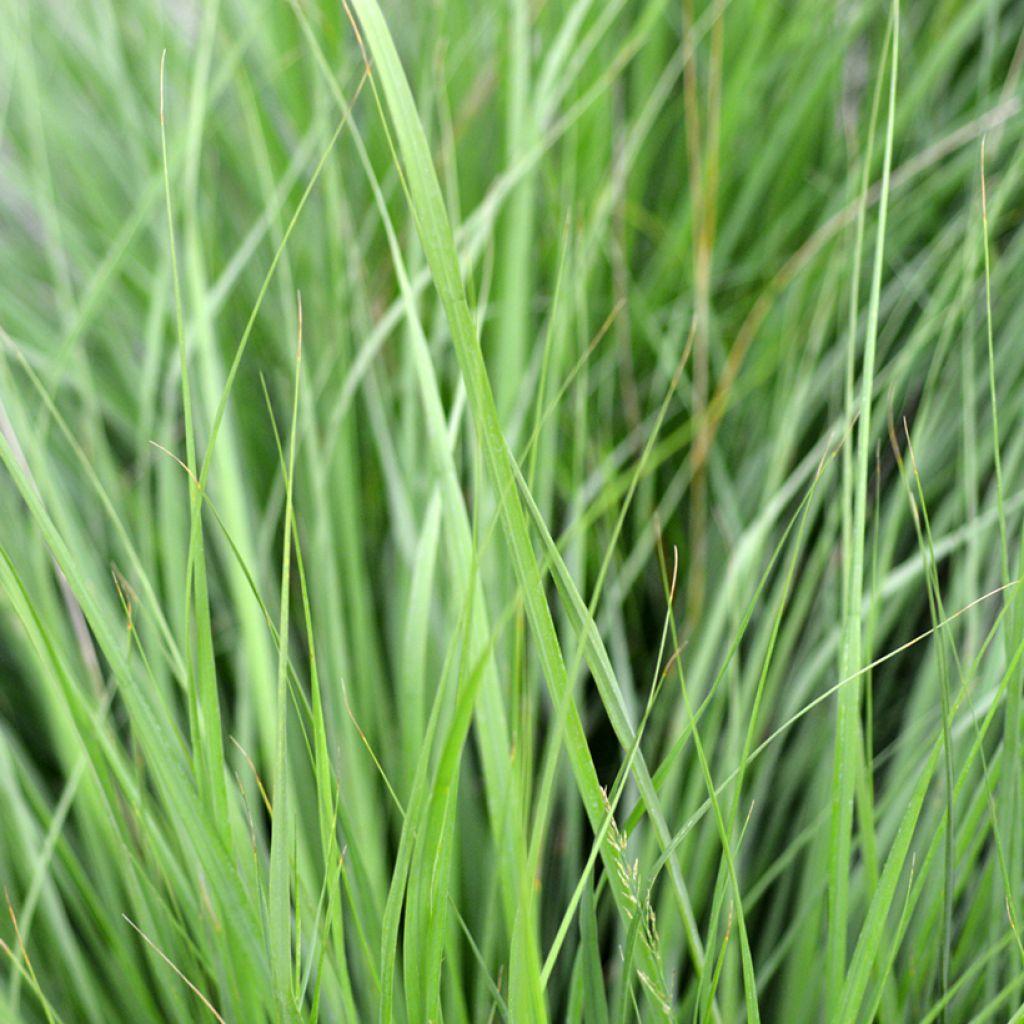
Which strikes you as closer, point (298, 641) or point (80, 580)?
point (80, 580)

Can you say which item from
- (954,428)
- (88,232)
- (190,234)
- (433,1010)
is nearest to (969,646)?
(954,428)

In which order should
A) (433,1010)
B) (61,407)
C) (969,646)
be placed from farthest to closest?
(61,407) < (969,646) < (433,1010)

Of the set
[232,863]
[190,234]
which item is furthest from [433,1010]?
[190,234]

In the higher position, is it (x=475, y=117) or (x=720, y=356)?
(x=475, y=117)

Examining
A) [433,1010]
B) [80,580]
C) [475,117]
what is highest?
[475,117]

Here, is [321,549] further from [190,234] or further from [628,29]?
[628,29]

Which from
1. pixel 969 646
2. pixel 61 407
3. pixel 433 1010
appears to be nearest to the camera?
pixel 433 1010
